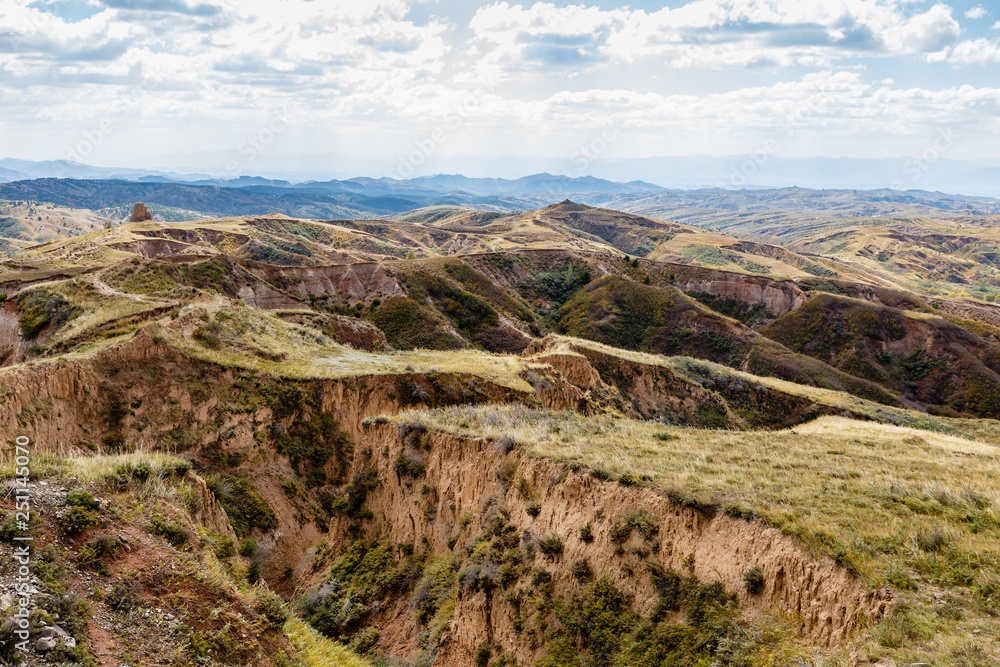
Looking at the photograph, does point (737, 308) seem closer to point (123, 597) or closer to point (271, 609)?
point (271, 609)

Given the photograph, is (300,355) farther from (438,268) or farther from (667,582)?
(438,268)

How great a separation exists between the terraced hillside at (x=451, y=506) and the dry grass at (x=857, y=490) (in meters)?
0.07

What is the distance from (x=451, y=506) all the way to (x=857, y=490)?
11.3m

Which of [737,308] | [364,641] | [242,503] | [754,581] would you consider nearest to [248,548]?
[242,503]

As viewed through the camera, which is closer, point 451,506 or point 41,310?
point 451,506

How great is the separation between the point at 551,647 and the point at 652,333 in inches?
2616

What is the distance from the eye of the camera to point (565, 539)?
1331 cm

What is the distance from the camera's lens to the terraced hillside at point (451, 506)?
8.92m

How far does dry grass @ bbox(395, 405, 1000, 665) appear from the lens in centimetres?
837

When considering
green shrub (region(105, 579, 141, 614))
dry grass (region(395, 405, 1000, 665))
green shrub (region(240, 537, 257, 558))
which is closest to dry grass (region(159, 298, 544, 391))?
dry grass (region(395, 405, 1000, 665))

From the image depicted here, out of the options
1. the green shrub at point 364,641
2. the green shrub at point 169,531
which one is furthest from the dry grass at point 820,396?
the green shrub at point 169,531

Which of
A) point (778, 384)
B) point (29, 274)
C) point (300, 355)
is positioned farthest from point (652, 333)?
point (29, 274)

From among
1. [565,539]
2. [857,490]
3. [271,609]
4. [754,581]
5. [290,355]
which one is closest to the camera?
[754,581]

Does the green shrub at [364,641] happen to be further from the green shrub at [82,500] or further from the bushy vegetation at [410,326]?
the bushy vegetation at [410,326]
